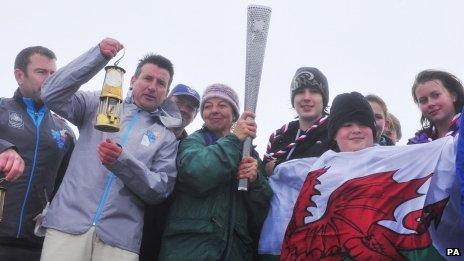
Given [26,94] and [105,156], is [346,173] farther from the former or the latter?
[26,94]

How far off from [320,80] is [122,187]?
2.15 metres

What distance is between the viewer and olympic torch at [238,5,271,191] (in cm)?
411

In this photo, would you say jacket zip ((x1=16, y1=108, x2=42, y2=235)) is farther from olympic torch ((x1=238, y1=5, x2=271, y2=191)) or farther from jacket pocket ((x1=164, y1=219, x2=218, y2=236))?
olympic torch ((x1=238, y1=5, x2=271, y2=191))

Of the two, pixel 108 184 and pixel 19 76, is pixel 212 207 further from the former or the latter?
pixel 19 76

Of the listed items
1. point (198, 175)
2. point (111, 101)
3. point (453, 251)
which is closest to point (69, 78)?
point (111, 101)

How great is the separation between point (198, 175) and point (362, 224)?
1.30 meters

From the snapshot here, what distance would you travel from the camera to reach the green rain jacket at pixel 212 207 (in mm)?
3637

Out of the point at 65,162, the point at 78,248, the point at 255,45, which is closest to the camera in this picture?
the point at 78,248

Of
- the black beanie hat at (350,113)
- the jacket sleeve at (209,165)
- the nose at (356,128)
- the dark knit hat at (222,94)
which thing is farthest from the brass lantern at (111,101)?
the nose at (356,128)

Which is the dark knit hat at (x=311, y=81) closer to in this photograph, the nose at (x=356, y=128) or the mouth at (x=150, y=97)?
the nose at (x=356, y=128)

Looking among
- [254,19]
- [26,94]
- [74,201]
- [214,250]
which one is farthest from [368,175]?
[26,94]

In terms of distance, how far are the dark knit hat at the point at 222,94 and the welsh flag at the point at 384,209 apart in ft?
4.22

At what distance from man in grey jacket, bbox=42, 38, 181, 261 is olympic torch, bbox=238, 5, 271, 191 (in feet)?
2.71

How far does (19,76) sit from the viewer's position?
16.7 feet
